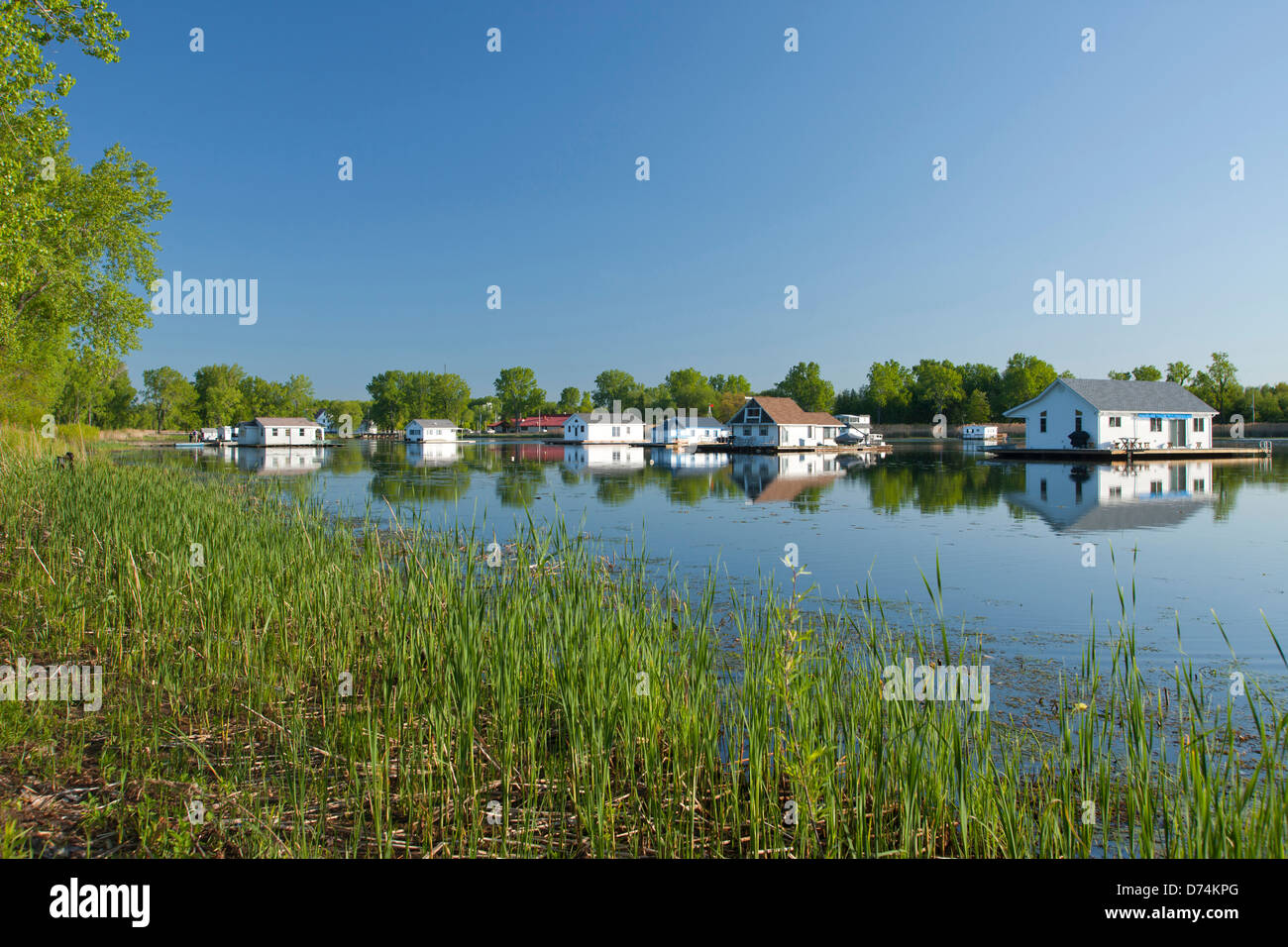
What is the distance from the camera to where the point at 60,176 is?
22094 mm

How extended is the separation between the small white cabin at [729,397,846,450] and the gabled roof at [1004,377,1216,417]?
21002mm

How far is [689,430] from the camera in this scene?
88.9m

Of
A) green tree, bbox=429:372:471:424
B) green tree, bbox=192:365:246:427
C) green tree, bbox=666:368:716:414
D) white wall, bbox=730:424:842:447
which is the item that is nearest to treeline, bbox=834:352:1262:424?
green tree, bbox=666:368:716:414

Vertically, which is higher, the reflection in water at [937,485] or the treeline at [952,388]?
the treeline at [952,388]

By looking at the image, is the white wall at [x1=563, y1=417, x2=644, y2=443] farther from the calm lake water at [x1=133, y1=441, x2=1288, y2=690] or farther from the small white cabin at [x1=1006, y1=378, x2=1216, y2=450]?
the calm lake water at [x1=133, y1=441, x2=1288, y2=690]

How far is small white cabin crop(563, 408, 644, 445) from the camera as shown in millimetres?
91938

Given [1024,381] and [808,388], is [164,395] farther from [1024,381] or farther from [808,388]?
[1024,381]

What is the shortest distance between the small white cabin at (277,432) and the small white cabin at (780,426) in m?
56.0

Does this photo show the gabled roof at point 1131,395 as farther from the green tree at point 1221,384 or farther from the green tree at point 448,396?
the green tree at point 448,396

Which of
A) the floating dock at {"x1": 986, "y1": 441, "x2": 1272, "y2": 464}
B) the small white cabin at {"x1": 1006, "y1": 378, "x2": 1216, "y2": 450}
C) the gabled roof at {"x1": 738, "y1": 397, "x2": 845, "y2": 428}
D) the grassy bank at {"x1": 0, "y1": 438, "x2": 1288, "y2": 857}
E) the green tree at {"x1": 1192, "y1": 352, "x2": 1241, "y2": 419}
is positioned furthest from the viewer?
the green tree at {"x1": 1192, "y1": 352, "x2": 1241, "y2": 419}

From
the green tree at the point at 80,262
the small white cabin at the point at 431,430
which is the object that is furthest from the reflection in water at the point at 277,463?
the small white cabin at the point at 431,430

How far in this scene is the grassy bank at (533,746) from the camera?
3.58 meters
